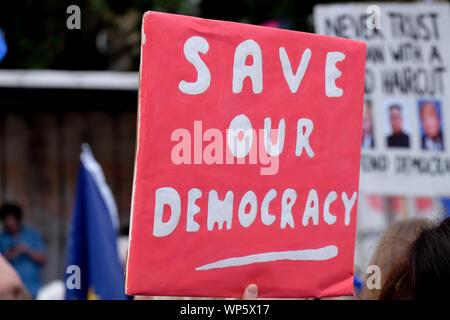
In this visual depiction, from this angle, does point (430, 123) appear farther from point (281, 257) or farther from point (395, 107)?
point (281, 257)

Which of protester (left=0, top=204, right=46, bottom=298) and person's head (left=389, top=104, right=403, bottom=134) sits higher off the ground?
person's head (left=389, top=104, right=403, bottom=134)

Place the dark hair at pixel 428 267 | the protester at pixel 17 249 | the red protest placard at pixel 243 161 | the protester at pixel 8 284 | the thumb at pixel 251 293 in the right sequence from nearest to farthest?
the dark hair at pixel 428 267, the red protest placard at pixel 243 161, the thumb at pixel 251 293, the protester at pixel 8 284, the protester at pixel 17 249

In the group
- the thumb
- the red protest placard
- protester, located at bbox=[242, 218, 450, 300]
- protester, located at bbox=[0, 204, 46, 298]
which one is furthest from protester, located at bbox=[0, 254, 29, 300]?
protester, located at bbox=[0, 204, 46, 298]

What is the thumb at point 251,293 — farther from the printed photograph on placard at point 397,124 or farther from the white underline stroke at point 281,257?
the printed photograph on placard at point 397,124

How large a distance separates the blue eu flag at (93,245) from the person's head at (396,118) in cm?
199

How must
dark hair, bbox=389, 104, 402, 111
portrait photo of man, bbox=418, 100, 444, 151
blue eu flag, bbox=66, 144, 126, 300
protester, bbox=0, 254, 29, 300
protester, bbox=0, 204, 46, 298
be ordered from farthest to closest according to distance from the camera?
protester, bbox=0, 204, 46, 298, dark hair, bbox=389, 104, 402, 111, portrait photo of man, bbox=418, 100, 444, 151, blue eu flag, bbox=66, 144, 126, 300, protester, bbox=0, 254, 29, 300

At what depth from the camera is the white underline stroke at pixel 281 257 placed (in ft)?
6.98

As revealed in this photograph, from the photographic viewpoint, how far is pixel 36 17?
24.1 ft

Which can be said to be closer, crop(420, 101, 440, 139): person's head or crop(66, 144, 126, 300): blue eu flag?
crop(66, 144, 126, 300): blue eu flag

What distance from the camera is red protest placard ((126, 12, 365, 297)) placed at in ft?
6.70

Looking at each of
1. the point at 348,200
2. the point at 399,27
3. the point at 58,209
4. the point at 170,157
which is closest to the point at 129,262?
the point at 170,157

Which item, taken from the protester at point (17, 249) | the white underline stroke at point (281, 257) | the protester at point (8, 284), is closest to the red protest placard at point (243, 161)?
the white underline stroke at point (281, 257)

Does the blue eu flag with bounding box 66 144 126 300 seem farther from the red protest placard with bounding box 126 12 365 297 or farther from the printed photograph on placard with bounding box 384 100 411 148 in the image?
the printed photograph on placard with bounding box 384 100 411 148
